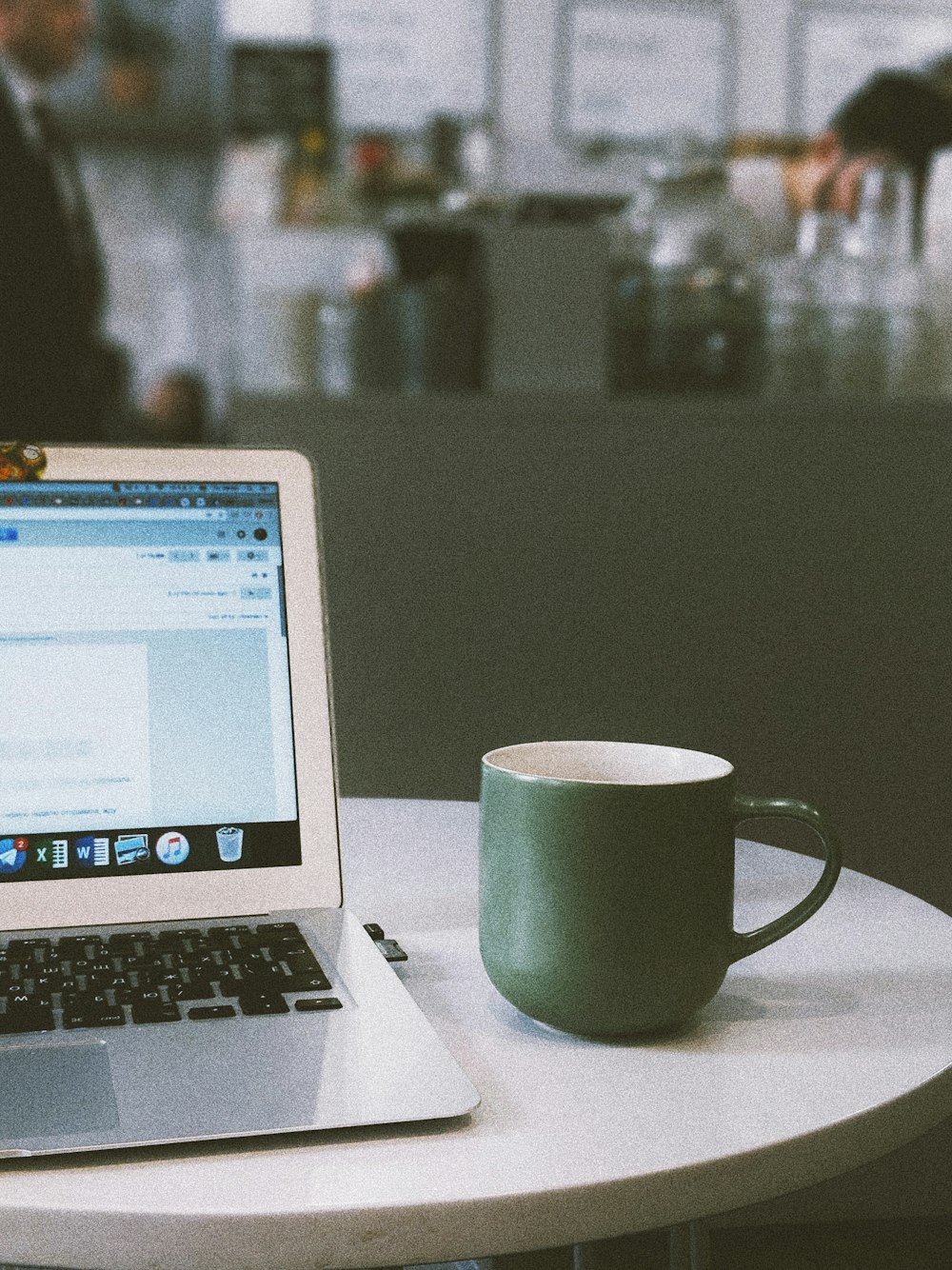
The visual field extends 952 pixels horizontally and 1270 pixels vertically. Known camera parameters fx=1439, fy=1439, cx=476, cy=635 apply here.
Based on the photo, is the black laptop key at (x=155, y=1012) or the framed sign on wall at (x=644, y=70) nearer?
the black laptop key at (x=155, y=1012)

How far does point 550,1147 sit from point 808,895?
0.16 meters

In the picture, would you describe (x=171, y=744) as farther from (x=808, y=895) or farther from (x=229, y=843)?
(x=808, y=895)

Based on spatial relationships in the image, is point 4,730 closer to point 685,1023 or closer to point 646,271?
point 685,1023

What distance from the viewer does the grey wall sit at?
51.5 inches

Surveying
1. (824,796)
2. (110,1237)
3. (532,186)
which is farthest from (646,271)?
(532,186)

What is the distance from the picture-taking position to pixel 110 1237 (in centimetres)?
40

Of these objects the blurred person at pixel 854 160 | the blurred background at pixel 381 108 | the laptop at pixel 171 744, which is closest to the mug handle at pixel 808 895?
the laptop at pixel 171 744

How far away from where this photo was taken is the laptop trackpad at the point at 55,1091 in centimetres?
A: 44

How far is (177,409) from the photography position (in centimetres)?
379

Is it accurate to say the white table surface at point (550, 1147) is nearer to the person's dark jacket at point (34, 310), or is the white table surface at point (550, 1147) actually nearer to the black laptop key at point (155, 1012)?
the black laptop key at point (155, 1012)

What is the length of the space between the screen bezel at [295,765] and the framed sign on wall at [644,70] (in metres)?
3.45

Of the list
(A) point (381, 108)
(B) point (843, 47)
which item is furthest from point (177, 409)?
(B) point (843, 47)

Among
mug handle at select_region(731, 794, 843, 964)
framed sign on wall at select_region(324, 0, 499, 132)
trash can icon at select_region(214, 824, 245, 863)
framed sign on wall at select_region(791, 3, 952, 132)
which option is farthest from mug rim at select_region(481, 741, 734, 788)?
framed sign on wall at select_region(791, 3, 952, 132)

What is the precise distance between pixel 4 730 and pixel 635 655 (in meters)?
0.78
